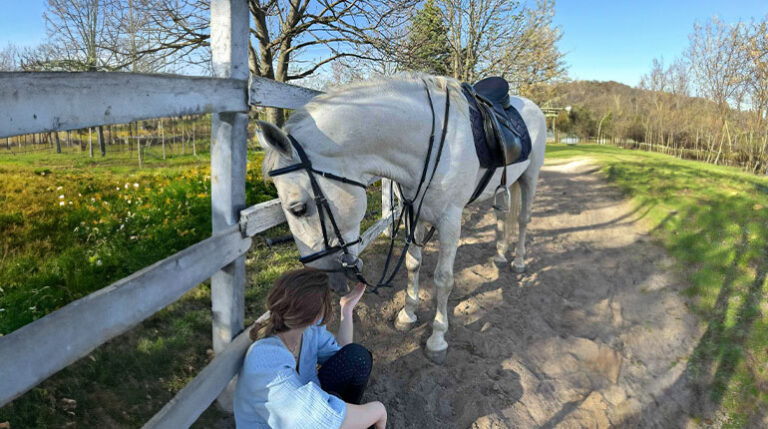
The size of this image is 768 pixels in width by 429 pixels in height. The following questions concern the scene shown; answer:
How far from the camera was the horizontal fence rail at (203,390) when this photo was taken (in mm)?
1521

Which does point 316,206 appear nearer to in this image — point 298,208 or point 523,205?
point 298,208

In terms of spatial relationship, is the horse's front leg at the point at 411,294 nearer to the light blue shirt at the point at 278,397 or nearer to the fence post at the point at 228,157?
the fence post at the point at 228,157

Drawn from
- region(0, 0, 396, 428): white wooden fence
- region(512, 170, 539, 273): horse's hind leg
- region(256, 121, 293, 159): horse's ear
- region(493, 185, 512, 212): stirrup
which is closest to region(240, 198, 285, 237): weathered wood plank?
region(0, 0, 396, 428): white wooden fence

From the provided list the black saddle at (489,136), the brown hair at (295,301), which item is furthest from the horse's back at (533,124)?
the brown hair at (295,301)

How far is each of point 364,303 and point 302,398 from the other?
223 centimetres

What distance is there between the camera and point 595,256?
5688 millimetres

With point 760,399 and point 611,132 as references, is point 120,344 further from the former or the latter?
point 611,132

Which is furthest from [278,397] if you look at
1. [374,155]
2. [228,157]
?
[374,155]

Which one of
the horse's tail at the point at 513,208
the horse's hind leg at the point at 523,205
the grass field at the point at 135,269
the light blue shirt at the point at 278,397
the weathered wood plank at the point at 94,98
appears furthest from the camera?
the horse's tail at the point at 513,208

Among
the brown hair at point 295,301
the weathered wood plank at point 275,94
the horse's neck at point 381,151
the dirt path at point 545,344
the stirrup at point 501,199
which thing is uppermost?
the weathered wood plank at point 275,94

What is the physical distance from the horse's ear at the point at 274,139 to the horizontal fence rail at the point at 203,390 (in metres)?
0.37

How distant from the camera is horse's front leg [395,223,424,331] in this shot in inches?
139

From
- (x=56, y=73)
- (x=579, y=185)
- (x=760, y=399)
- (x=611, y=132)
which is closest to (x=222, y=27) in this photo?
(x=56, y=73)

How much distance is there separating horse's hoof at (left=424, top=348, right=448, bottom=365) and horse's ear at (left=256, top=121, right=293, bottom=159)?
2.10 m
